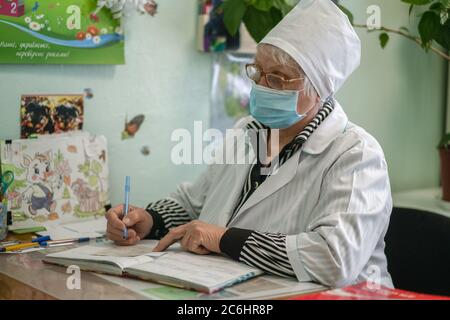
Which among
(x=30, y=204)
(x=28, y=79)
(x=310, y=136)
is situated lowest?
(x=30, y=204)

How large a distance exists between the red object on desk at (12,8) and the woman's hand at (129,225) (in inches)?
22.3

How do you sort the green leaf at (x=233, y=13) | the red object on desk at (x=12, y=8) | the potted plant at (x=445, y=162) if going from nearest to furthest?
the red object on desk at (x=12, y=8) → the green leaf at (x=233, y=13) → the potted plant at (x=445, y=162)

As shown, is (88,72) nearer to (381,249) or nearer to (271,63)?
(271,63)

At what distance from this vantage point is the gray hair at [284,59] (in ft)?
4.95

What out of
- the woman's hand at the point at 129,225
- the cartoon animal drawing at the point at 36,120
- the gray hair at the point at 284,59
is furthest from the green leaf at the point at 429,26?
the cartoon animal drawing at the point at 36,120

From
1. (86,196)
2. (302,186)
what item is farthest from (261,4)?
(86,196)

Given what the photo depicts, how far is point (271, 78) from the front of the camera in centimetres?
153

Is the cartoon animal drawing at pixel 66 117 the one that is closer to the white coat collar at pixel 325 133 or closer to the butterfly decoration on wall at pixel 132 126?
the butterfly decoration on wall at pixel 132 126

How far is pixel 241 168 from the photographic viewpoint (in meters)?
1.67

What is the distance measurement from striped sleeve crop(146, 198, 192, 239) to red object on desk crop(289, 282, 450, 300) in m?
0.58

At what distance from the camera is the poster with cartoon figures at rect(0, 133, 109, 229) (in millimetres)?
1678

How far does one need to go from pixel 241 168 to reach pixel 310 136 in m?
0.23

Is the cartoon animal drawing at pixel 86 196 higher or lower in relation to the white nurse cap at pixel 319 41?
lower
